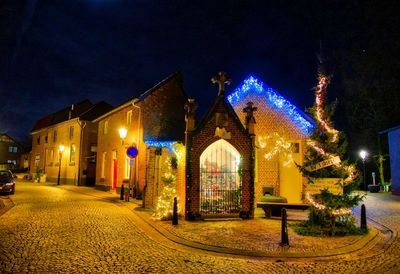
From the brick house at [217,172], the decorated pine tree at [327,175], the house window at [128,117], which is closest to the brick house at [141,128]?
the house window at [128,117]

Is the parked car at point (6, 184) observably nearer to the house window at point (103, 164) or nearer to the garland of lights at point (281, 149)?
the house window at point (103, 164)

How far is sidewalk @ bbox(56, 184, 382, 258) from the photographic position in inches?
316

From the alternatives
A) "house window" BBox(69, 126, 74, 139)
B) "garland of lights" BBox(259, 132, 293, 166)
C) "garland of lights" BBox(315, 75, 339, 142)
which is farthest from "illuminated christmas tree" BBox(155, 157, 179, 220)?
"house window" BBox(69, 126, 74, 139)

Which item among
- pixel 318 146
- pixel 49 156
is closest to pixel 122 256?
pixel 318 146

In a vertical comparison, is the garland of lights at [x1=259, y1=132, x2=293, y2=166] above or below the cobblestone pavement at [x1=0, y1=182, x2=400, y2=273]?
above

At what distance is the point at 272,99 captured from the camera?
57.2 feet

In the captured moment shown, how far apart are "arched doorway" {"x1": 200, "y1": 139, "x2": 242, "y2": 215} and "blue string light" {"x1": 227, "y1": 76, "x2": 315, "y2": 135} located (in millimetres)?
4508

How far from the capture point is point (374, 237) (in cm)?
985

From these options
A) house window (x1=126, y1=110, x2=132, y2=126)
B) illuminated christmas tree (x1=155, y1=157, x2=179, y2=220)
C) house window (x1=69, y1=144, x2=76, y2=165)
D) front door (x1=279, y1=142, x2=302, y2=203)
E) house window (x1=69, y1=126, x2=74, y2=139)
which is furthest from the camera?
house window (x1=69, y1=126, x2=74, y2=139)

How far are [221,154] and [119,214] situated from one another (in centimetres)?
545

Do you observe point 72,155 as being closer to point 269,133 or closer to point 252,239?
point 269,133

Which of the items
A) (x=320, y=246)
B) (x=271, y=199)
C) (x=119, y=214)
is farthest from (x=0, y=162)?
(x=320, y=246)

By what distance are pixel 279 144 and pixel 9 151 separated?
69.0m

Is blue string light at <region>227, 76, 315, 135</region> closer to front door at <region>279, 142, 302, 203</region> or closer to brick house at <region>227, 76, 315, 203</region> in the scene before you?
brick house at <region>227, 76, 315, 203</region>
